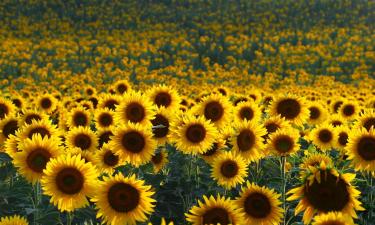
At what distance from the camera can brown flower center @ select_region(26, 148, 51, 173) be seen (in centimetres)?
Answer: 451

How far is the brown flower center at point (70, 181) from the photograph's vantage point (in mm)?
4055

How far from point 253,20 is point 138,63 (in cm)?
1168

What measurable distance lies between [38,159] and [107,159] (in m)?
0.94

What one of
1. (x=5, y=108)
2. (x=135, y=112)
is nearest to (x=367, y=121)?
(x=135, y=112)

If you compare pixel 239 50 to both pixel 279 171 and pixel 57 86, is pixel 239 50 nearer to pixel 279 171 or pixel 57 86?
pixel 57 86

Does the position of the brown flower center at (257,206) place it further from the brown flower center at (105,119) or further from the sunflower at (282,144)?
the brown flower center at (105,119)

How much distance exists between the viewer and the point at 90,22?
30.9 meters

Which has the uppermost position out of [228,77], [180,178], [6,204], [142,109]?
[228,77]

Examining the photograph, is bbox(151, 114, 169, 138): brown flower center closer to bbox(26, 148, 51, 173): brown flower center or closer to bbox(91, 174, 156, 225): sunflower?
bbox(26, 148, 51, 173): brown flower center

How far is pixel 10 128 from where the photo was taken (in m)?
6.18

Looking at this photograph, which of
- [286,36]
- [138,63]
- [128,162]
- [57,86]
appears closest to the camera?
[128,162]

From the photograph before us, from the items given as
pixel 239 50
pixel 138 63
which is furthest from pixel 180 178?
pixel 239 50

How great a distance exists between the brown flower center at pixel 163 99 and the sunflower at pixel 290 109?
1.30 meters

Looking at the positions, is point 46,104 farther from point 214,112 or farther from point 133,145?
point 133,145
